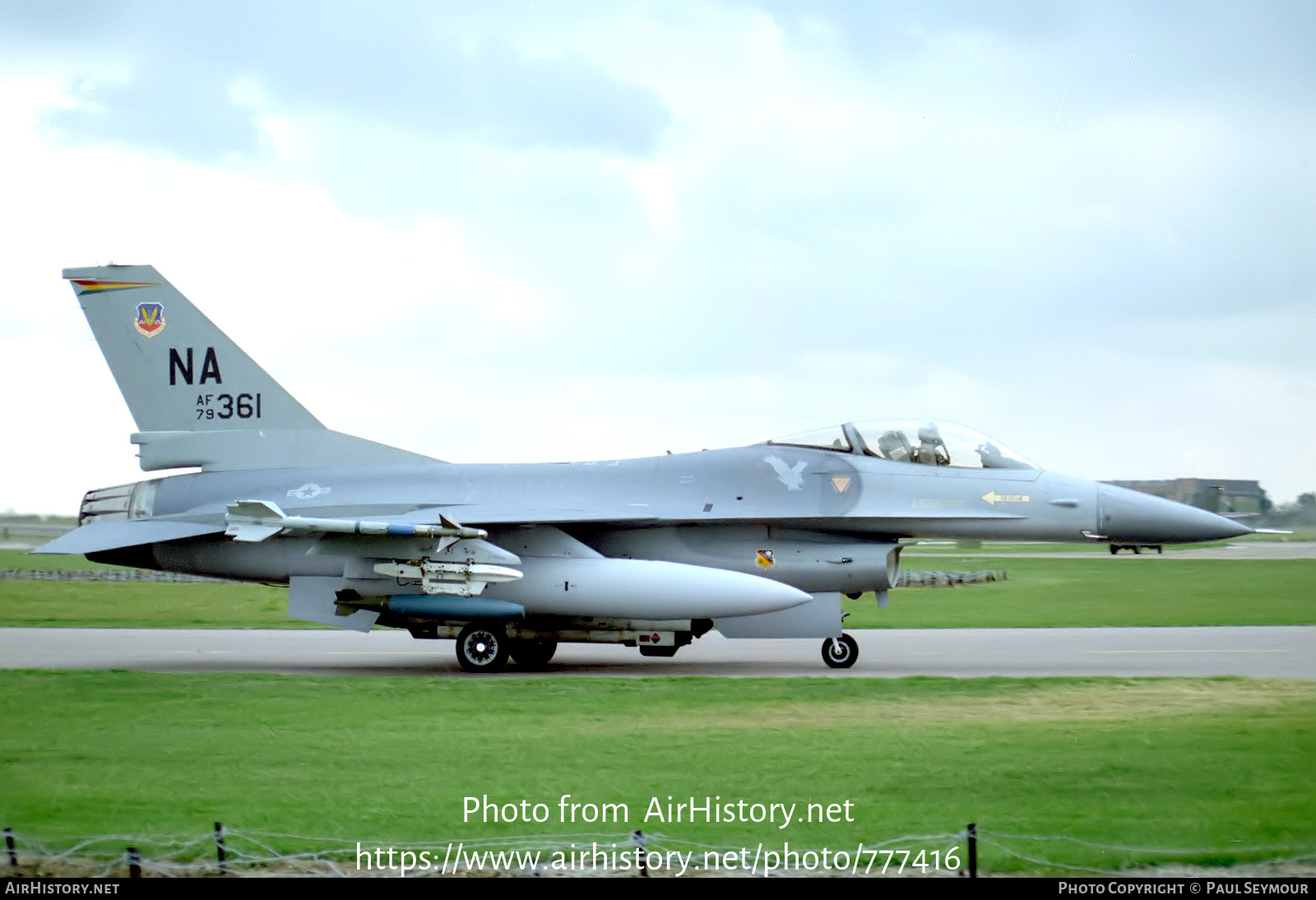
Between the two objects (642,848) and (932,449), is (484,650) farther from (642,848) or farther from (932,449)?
(642,848)

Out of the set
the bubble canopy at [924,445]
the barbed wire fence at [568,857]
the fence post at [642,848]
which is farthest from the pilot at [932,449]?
the fence post at [642,848]

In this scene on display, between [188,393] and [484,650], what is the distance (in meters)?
5.17

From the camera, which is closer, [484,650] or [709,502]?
[484,650]

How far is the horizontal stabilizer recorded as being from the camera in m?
14.9

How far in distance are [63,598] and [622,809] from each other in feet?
69.7

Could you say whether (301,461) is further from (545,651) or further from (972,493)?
(972,493)

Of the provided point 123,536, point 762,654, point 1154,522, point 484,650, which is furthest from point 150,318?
point 1154,522

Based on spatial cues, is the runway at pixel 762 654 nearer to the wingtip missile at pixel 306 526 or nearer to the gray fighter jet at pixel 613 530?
the gray fighter jet at pixel 613 530

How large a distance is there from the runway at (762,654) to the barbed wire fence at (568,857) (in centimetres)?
692

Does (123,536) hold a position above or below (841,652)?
above

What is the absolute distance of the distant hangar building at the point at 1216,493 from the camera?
55.7ft

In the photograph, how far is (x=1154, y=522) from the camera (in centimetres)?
1434

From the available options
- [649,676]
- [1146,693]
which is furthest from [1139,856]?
[649,676]
